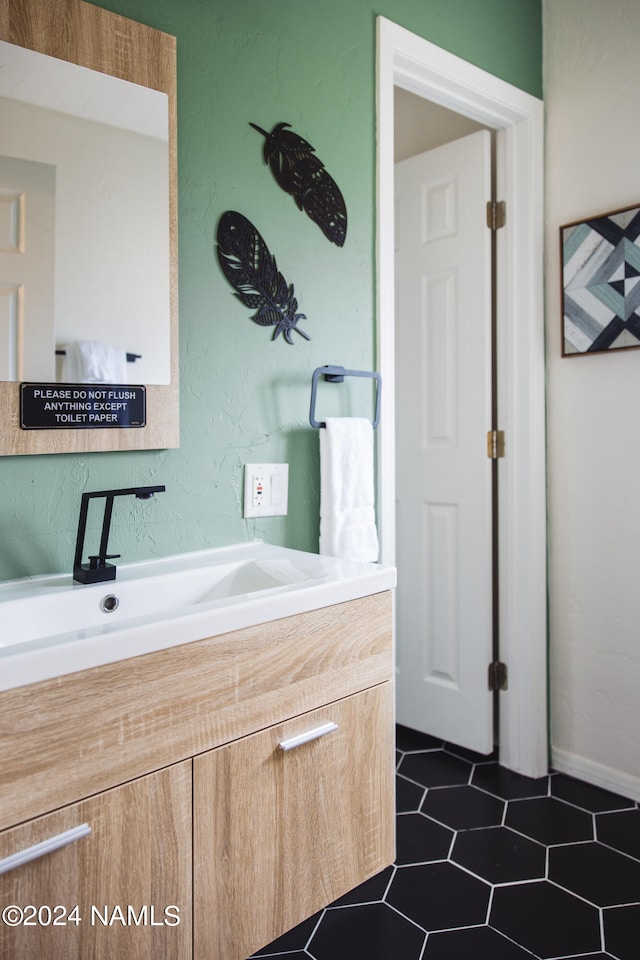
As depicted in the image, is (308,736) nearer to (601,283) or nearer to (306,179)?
(306,179)

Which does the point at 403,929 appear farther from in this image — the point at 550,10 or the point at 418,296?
the point at 550,10

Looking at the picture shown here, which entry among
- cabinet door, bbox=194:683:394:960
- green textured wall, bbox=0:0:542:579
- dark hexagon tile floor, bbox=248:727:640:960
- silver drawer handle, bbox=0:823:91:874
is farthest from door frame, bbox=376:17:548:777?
silver drawer handle, bbox=0:823:91:874

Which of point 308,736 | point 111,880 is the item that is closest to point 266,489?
point 308,736

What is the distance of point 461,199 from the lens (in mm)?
2488

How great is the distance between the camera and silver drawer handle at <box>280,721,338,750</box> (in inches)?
49.6

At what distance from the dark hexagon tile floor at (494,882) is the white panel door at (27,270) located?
134cm

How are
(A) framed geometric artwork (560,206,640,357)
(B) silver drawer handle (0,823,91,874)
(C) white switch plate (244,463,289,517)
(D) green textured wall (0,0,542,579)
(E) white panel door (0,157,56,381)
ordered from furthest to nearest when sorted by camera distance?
(A) framed geometric artwork (560,206,640,357) < (C) white switch plate (244,463,289,517) < (D) green textured wall (0,0,542,579) < (E) white panel door (0,157,56,381) < (B) silver drawer handle (0,823,91,874)

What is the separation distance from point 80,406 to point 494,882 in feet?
4.89

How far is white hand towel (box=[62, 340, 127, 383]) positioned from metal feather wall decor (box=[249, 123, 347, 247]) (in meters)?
0.62

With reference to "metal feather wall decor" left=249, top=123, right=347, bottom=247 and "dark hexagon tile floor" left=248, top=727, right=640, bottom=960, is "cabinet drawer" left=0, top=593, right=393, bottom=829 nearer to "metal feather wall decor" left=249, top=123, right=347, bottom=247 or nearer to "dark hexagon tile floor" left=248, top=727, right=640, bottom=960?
"dark hexagon tile floor" left=248, top=727, right=640, bottom=960

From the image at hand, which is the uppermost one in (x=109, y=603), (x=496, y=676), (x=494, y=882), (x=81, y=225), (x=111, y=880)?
(x=81, y=225)

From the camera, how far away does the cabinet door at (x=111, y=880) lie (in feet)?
3.13

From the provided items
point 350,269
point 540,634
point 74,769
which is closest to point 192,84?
point 350,269

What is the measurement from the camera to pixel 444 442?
258 cm
